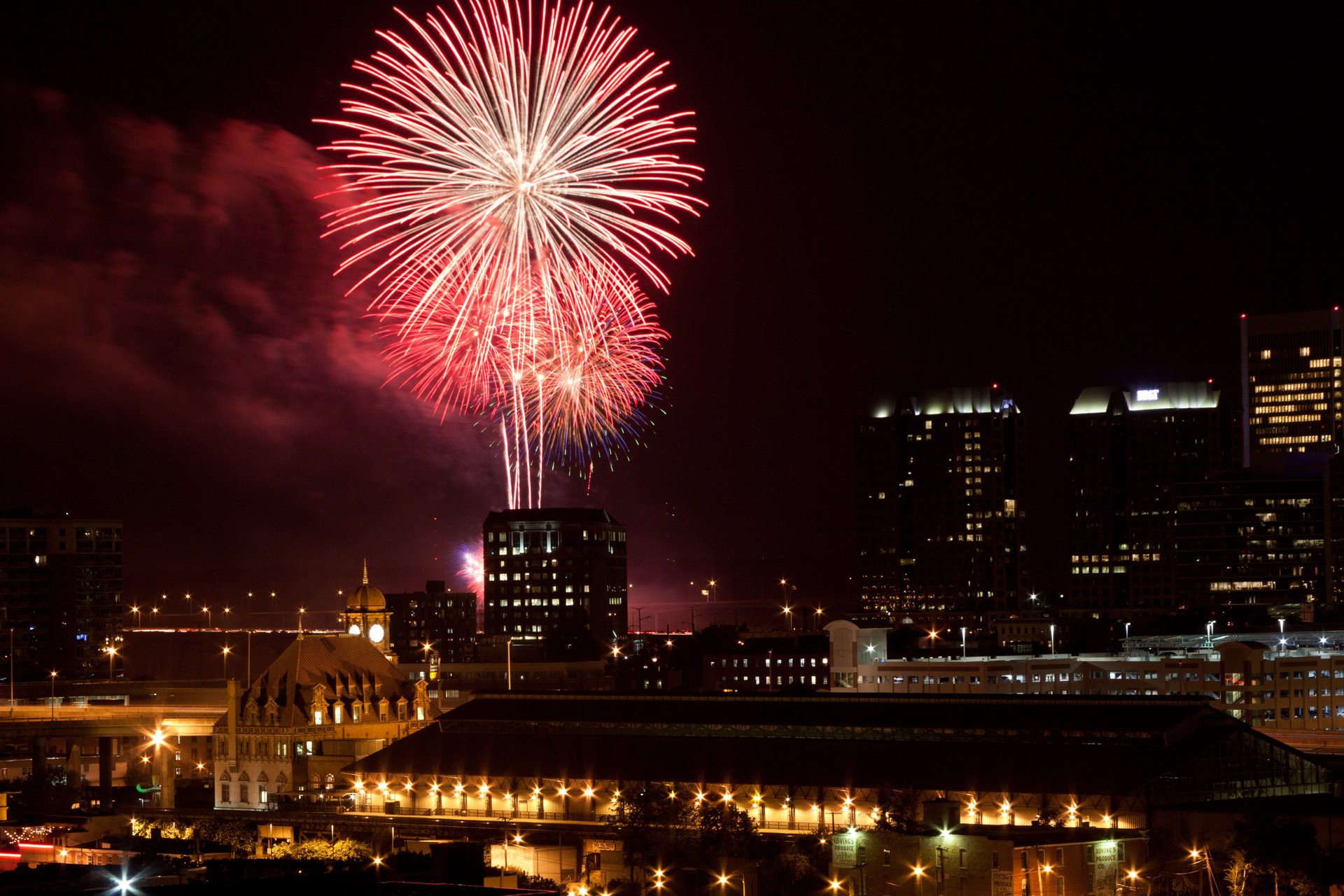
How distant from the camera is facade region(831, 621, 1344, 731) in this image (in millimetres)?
144875

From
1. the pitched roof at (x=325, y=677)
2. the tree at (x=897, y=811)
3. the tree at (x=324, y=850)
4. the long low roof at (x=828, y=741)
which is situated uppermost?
the pitched roof at (x=325, y=677)

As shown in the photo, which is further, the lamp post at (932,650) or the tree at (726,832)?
the lamp post at (932,650)

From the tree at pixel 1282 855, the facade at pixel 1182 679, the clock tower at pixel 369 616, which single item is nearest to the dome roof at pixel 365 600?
the clock tower at pixel 369 616

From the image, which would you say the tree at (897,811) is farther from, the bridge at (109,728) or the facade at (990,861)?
the bridge at (109,728)

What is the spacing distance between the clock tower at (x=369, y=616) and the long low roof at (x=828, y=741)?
1699 centimetres

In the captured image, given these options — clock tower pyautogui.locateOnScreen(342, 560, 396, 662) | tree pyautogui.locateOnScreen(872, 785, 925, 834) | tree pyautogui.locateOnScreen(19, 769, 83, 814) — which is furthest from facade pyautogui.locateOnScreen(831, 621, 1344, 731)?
tree pyautogui.locateOnScreen(19, 769, 83, 814)

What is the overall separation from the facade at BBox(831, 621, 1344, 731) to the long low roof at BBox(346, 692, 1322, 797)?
42.3 meters

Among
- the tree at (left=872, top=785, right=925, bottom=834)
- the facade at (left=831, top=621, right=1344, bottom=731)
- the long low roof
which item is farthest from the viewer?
the facade at (left=831, top=621, right=1344, bottom=731)

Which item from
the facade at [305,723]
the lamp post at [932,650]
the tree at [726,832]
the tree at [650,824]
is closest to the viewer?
the tree at [726,832]

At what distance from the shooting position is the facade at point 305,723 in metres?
111

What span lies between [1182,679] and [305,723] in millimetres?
66773

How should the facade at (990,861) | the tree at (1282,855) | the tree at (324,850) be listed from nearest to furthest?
the facade at (990,861) → the tree at (1282,855) → the tree at (324,850)

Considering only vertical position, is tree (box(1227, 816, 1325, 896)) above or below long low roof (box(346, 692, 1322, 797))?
below

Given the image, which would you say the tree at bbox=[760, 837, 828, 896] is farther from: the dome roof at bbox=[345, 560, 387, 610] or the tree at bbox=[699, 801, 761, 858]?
the dome roof at bbox=[345, 560, 387, 610]
